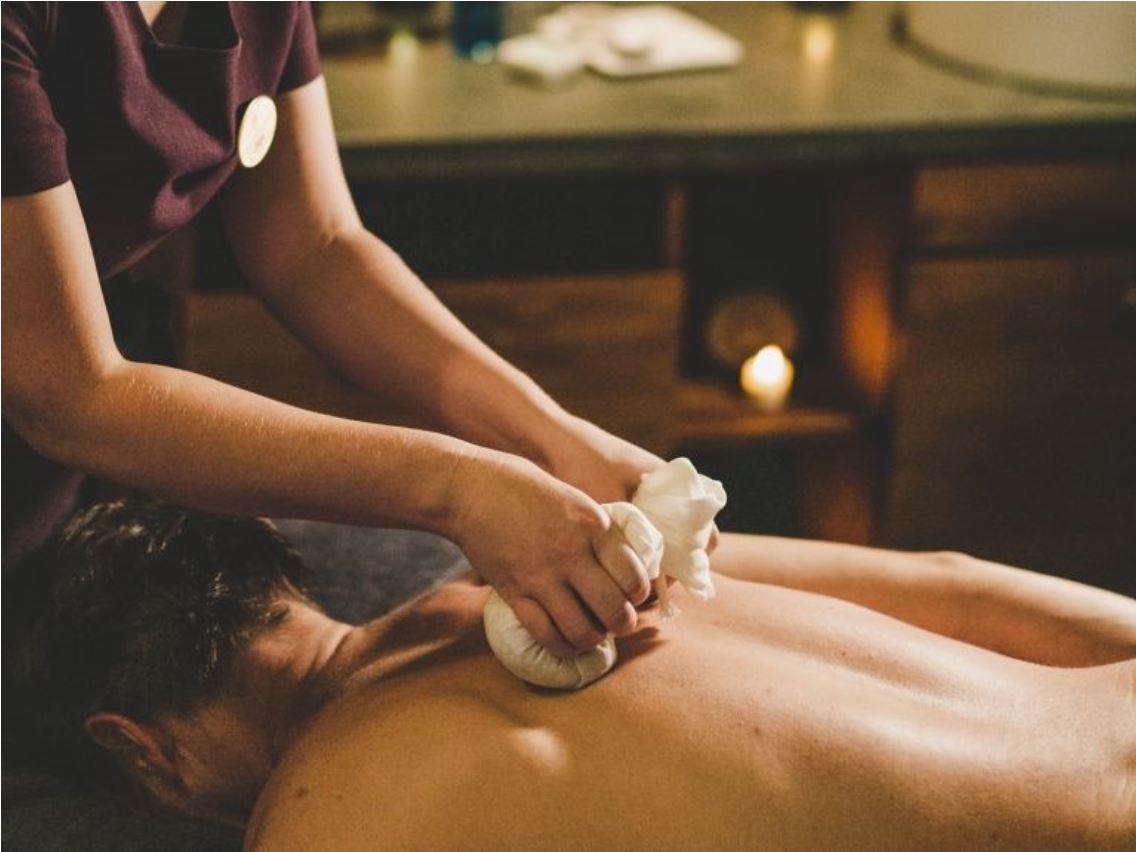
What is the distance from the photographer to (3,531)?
128 cm

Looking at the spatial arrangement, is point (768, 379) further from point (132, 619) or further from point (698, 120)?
point (132, 619)

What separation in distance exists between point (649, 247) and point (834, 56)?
50 cm

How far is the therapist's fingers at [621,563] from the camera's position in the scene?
0.96 m

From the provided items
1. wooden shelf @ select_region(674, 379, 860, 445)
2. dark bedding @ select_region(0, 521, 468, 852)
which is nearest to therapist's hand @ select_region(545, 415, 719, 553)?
dark bedding @ select_region(0, 521, 468, 852)

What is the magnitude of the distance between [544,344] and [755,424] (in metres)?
0.39

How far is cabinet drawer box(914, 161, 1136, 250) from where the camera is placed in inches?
80.7

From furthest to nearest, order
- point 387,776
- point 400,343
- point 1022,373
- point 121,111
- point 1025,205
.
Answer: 1. point 1022,373
2. point 1025,205
3. point 400,343
4. point 121,111
5. point 387,776

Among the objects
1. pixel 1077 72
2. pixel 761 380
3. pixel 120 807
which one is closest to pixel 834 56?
pixel 1077 72

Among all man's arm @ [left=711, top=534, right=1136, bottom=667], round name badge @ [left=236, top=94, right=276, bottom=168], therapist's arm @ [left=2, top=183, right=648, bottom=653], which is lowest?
man's arm @ [left=711, top=534, right=1136, bottom=667]

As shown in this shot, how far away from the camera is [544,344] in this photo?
2.10m

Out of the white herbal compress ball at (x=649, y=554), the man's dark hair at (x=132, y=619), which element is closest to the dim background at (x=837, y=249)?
the man's dark hair at (x=132, y=619)

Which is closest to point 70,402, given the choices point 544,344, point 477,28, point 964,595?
point 964,595

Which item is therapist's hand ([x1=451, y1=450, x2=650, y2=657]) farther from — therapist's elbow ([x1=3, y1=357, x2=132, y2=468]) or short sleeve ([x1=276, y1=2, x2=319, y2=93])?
short sleeve ([x1=276, y1=2, x2=319, y2=93])

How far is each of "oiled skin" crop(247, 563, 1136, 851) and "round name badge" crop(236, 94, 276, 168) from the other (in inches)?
19.6
